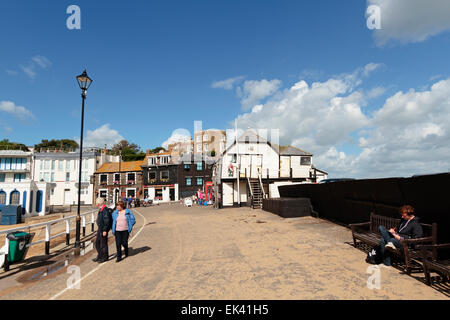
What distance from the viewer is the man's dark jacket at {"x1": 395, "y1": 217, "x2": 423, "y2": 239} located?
5.59 m

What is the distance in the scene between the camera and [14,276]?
21.5ft

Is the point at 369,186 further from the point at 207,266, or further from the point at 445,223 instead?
the point at 207,266

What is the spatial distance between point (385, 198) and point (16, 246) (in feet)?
36.5

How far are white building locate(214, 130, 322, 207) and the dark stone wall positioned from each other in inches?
458

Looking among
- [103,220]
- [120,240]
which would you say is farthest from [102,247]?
[103,220]

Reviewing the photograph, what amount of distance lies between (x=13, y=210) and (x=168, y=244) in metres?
23.9

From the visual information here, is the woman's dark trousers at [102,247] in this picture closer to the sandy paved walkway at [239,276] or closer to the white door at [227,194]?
the sandy paved walkway at [239,276]

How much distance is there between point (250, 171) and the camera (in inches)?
1030

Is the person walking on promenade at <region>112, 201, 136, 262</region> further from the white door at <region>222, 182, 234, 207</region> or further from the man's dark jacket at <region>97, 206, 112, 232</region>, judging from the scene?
the white door at <region>222, 182, 234, 207</region>

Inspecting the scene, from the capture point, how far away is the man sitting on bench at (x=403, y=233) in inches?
222

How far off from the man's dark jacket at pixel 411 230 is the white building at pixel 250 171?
19351 mm

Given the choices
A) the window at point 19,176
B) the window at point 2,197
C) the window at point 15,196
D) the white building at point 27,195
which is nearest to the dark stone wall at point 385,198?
the white building at point 27,195

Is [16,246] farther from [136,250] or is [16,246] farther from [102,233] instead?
[136,250]
